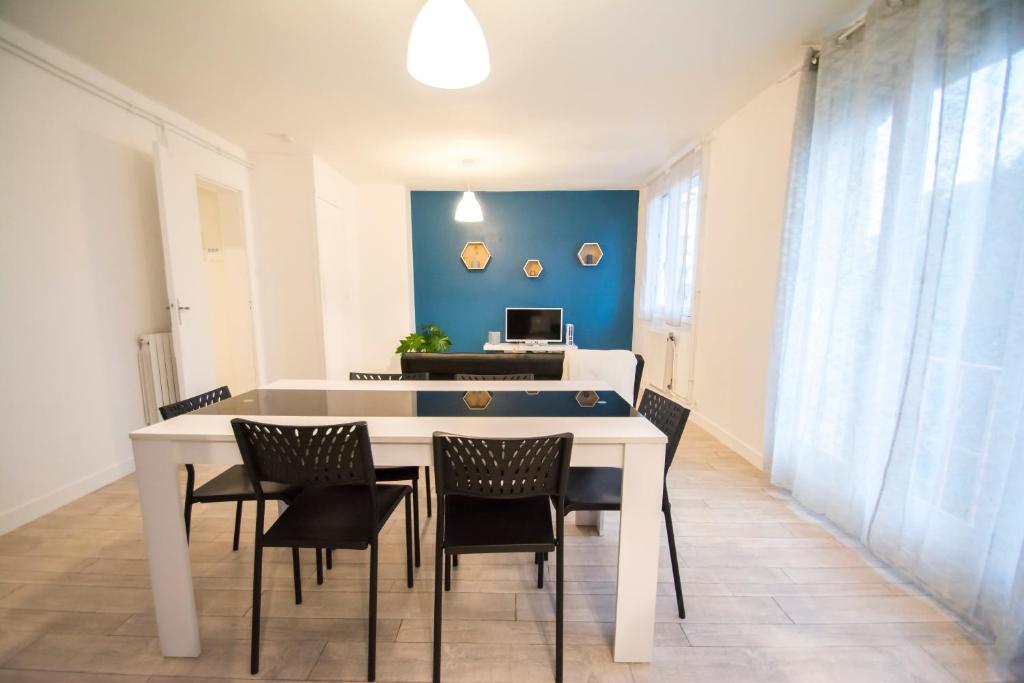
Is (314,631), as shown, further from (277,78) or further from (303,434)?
(277,78)

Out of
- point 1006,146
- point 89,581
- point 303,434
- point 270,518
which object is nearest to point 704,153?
point 1006,146

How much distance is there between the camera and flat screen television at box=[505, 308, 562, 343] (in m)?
5.10

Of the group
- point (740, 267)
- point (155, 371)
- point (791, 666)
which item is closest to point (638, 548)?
point (791, 666)

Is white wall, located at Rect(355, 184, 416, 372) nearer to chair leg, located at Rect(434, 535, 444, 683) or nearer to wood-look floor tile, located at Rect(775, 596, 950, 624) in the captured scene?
chair leg, located at Rect(434, 535, 444, 683)

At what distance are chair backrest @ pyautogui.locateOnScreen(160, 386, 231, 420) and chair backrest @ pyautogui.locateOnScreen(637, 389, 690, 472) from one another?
186 centimetres

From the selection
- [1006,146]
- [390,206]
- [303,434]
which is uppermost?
[390,206]

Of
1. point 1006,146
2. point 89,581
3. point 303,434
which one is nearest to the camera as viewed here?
point 303,434

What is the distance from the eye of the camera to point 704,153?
3.19 metres

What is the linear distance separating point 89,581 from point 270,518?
0.66 metres

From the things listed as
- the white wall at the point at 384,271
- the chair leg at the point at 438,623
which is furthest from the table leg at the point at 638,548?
the white wall at the point at 384,271

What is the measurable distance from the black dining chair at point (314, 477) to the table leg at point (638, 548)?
0.79 m

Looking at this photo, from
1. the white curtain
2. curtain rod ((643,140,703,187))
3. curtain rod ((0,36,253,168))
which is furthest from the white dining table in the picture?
curtain rod ((643,140,703,187))

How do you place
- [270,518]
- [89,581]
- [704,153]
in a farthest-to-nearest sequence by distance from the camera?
1. [704,153]
2. [270,518]
3. [89,581]

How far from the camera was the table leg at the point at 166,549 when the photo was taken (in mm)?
1127
